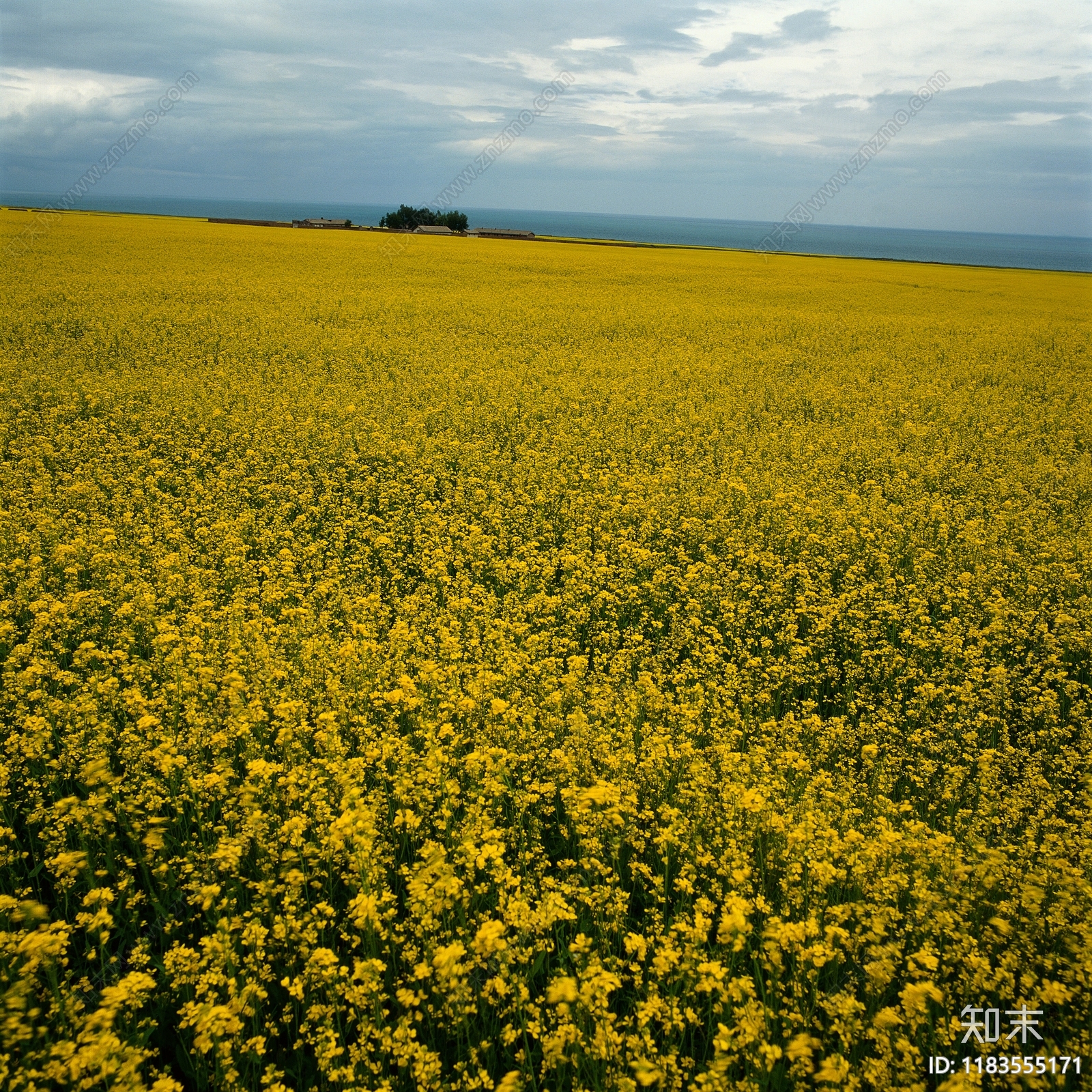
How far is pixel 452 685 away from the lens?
4625mm

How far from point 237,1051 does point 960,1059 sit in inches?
114

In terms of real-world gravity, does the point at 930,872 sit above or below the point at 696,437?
below

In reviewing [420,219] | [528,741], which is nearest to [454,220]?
[420,219]

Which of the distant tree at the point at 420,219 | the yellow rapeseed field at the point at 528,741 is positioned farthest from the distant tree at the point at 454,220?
the yellow rapeseed field at the point at 528,741

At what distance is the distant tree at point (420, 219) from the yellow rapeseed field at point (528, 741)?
6999 cm

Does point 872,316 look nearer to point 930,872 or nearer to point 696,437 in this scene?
point 696,437

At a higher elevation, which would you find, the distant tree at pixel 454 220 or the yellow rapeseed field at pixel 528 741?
the distant tree at pixel 454 220

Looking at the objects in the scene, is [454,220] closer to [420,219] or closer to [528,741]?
[420,219]

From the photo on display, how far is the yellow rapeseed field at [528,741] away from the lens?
2.71 metres

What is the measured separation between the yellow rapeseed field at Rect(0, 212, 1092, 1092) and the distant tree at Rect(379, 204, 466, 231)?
70.0 metres

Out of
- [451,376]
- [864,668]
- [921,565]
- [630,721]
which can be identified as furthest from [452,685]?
[451,376]

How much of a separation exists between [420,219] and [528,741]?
8263 cm

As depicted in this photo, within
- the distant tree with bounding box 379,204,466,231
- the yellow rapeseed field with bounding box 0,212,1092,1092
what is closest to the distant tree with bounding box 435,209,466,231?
the distant tree with bounding box 379,204,466,231

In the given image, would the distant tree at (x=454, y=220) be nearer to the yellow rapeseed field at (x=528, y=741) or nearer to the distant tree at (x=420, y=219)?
the distant tree at (x=420, y=219)
